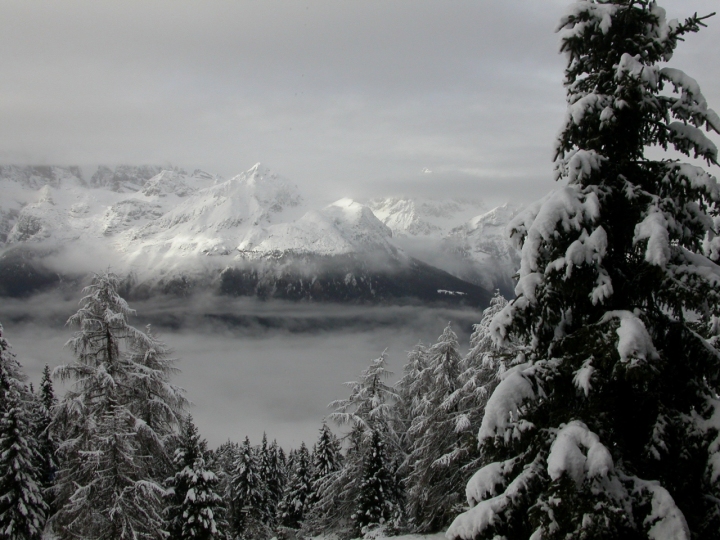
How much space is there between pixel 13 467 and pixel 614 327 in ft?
93.2

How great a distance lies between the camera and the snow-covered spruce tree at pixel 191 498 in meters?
25.5

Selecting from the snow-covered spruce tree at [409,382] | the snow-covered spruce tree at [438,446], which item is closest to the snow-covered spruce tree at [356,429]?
the snow-covered spruce tree at [438,446]

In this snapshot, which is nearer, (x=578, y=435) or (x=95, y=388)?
(x=578, y=435)

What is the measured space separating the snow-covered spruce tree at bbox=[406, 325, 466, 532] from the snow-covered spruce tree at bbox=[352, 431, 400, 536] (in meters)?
1.64

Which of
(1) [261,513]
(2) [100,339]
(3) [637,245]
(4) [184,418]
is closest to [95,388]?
(2) [100,339]

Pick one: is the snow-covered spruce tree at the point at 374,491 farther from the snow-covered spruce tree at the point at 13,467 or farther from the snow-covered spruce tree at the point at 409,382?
the snow-covered spruce tree at the point at 13,467

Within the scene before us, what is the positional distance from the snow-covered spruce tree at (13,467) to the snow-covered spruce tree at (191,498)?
6454 millimetres

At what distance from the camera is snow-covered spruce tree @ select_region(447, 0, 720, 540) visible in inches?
234

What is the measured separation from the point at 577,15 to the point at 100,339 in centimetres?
1726

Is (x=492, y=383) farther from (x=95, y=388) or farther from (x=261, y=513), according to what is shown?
(x=261, y=513)

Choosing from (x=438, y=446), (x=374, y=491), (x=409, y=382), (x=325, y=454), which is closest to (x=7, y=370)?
(x=374, y=491)

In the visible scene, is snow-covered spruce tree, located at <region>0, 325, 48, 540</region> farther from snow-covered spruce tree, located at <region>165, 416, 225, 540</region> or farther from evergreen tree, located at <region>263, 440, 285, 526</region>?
evergreen tree, located at <region>263, 440, 285, 526</region>

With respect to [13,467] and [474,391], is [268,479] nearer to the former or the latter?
[13,467]

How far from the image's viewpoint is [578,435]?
19.8ft
